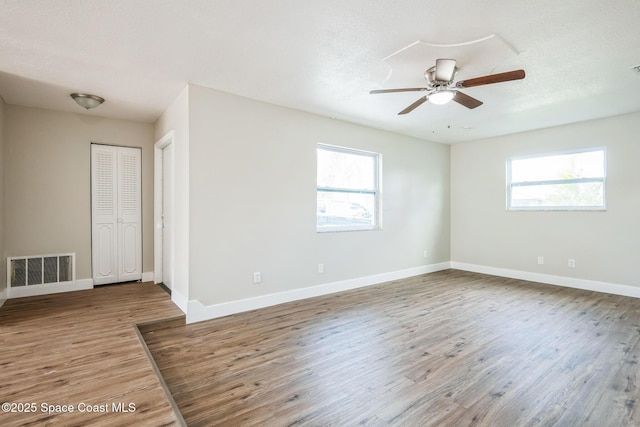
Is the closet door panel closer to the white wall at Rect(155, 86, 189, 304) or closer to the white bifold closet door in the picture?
the white bifold closet door

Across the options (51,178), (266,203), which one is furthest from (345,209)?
(51,178)

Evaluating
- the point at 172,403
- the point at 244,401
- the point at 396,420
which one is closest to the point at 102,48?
the point at 172,403

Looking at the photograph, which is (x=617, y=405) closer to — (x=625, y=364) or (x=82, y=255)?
(x=625, y=364)

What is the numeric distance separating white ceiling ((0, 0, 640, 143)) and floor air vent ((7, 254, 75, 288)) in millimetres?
1998

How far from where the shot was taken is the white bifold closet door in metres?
4.50

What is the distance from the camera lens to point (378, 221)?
5312 millimetres

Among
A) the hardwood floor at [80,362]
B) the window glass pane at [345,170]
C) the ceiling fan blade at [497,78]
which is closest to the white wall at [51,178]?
the hardwood floor at [80,362]

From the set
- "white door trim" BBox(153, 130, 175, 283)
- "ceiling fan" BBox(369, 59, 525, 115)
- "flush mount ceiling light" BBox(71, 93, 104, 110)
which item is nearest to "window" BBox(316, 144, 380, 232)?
"ceiling fan" BBox(369, 59, 525, 115)

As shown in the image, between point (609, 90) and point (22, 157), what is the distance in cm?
713

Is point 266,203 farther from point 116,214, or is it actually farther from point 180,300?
point 116,214

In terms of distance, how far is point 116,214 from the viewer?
465 cm

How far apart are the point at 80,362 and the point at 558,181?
662cm

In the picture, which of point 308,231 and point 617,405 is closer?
point 617,405

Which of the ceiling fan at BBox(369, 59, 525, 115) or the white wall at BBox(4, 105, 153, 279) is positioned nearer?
the ceiling fan at BBox(369, 59, 525, 115)
